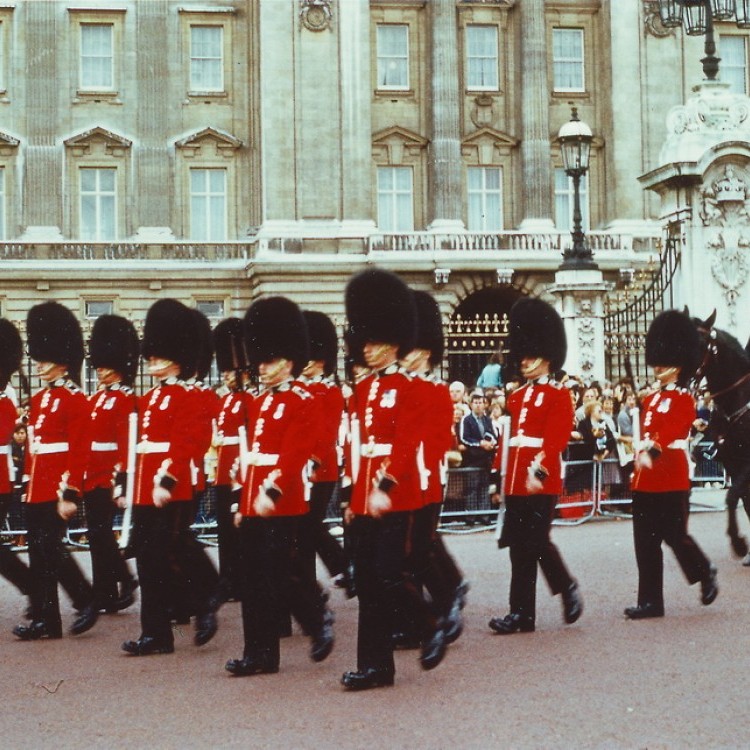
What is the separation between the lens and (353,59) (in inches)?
1268

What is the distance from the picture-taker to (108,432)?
9.16 meters

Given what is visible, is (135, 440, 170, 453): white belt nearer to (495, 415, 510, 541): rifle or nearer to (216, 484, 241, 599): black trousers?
(216, 484, 241, 599): black trousers

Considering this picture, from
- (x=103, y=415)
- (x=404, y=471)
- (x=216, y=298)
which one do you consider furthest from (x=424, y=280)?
(x=404, y=471)

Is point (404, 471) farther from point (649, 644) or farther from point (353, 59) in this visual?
point (353, 59)

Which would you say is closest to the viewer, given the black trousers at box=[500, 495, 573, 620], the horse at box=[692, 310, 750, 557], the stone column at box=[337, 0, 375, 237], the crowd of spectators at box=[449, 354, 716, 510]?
the black trousers at box=[500, 495, 573, 620]

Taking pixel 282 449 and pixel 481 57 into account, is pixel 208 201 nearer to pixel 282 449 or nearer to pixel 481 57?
pixel 481 57

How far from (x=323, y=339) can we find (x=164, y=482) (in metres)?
2.36

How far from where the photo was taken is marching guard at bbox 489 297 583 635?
27.2 feet

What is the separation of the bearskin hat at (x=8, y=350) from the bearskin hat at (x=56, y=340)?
0.25m

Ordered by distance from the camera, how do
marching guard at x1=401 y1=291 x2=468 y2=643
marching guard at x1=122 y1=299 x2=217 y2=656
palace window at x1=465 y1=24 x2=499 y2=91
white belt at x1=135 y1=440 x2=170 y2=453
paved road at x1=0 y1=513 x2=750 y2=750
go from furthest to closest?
palace window at x1=465 y1=24 x2=499 y2=91, white belt at x1=135 y1=440 x2=170 y2=453, marching guard at x1=122 y1=299 x2=217 y2=656, marching guard at x1=401 y1=291 x2=468 y2=643, paved road at x1=0 y1=513 x2=750 y2=750

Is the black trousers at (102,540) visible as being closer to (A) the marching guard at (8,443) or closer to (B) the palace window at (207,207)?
(A) the marching guard at (8,443)

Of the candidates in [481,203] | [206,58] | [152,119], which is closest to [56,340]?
[152,119]

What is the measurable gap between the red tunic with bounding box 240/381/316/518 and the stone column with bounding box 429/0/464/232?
84.5ft

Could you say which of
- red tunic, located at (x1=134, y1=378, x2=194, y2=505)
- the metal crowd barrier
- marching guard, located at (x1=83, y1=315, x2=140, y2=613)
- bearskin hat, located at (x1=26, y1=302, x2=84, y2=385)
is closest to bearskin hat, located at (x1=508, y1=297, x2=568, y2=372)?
red tunic, located at (x1=134, y1=378, x2=194, y2=505)
